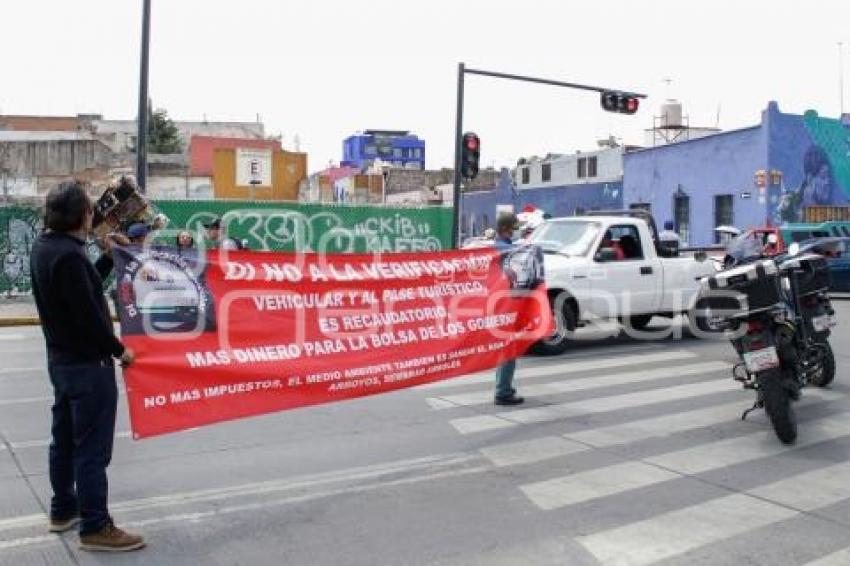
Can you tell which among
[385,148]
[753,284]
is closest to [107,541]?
[753,284]

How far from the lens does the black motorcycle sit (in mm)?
7000

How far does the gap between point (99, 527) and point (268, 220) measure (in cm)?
1695

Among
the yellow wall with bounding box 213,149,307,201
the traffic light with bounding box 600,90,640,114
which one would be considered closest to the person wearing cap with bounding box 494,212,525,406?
the traffic light with bounding box 600,90,640,114

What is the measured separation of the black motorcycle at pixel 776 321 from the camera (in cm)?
700

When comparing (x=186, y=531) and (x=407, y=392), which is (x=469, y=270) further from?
(x=186, y=531)

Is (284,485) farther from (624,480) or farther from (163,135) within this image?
(163,135)

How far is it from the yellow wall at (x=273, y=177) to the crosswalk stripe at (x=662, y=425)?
37738 mm

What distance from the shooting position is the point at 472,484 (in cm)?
601

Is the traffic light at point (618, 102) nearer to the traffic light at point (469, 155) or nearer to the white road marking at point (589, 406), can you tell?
the traffic light at point (469, 155)

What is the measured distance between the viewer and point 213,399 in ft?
19.1

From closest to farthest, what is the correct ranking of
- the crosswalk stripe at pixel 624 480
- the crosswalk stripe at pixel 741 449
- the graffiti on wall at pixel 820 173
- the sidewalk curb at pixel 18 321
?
1. the crosswalk stripe at pixel 624 480
2. the crosswalk stripe at pixel 741 449
3. the sidewalk curb at pixel 18 321
4. the graffiti on wall at pixel 820 173

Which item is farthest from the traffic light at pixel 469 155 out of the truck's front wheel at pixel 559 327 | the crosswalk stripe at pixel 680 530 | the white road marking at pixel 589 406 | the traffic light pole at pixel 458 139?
the crosswalk stripe at pixel 680 530

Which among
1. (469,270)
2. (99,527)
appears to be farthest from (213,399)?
(469,270)

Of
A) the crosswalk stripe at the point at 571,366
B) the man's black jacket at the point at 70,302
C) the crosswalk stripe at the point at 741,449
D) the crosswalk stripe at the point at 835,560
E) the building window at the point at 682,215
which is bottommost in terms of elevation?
the crosswalk stripe at the point at 835,560
